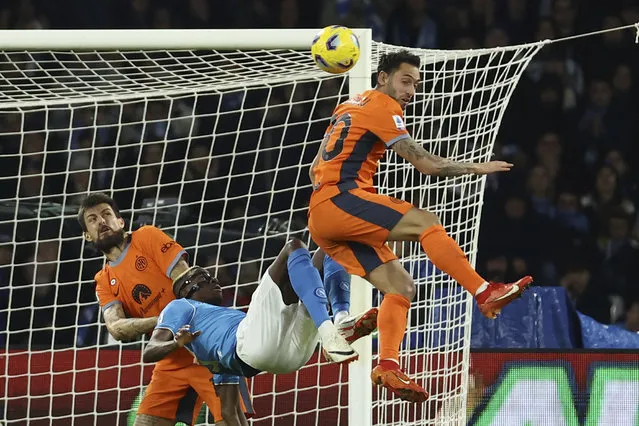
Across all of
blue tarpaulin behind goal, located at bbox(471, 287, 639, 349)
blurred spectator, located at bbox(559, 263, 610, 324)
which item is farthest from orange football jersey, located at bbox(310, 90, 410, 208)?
blurred spectator, located at bbox(559, 263, 610, 324)

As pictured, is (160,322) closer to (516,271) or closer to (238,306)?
(238,306)

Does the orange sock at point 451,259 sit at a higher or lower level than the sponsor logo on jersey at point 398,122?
lower

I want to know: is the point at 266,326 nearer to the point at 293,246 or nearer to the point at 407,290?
the point at 293,246

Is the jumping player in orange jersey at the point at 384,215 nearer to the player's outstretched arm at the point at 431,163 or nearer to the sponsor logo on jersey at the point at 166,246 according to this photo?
the player's outstretched arm at the point at 431,163

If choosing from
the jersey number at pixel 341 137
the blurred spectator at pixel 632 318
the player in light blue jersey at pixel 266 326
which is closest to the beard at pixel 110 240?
the player in light blue jersey at pixel 266 326

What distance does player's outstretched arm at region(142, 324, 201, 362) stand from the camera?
5609 mm

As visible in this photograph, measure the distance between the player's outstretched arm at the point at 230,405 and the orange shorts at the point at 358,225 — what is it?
109 centimetres

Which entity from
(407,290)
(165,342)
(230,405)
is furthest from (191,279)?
(407,290)

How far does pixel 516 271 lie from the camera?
842 cm

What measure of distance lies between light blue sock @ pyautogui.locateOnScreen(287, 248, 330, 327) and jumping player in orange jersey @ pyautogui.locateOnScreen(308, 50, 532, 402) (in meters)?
0.10

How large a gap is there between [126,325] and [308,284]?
118 centimetres

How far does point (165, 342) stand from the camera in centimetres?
563

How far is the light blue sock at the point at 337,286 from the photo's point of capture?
5648 millimetres

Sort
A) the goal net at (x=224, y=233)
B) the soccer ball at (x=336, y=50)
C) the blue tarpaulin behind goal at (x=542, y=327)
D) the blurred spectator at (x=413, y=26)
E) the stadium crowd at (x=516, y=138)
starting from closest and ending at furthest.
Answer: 1. the soccer ball at (x=336, y=50)
2. the goal net at (x=224, y=233)
3. the blue tarpaulin behind goal at (x=542, y=327)
4. the stadium crowd at (x=516, y=138)
5. the blurred spectator at (x=413, y=26)
